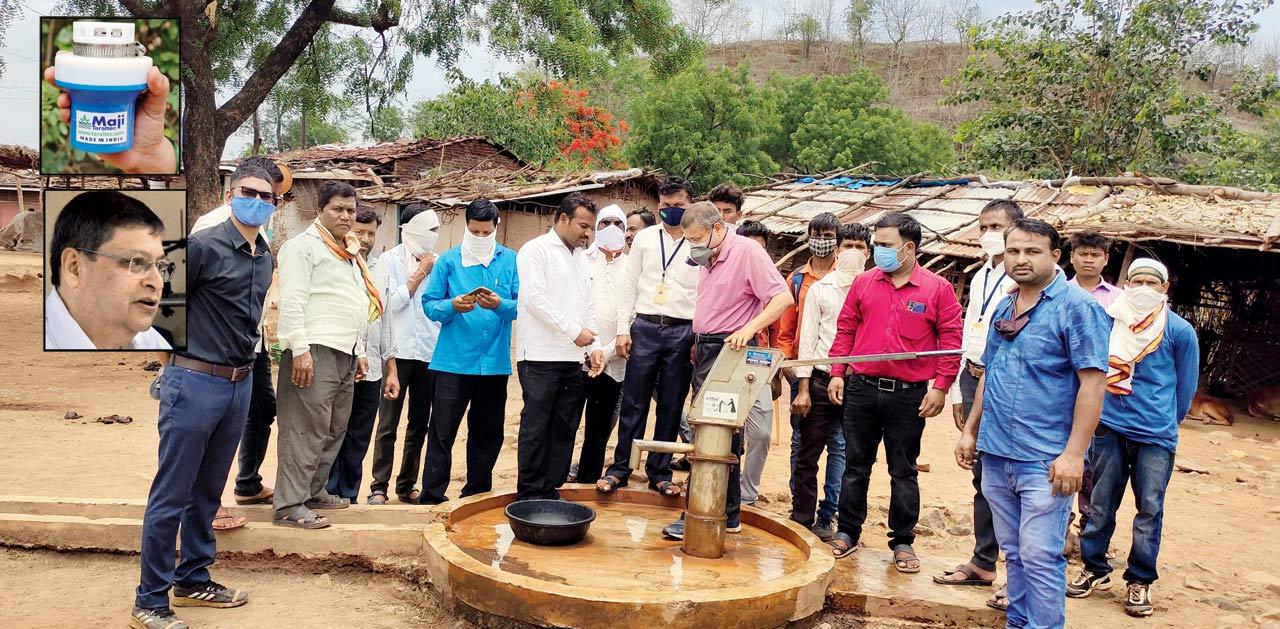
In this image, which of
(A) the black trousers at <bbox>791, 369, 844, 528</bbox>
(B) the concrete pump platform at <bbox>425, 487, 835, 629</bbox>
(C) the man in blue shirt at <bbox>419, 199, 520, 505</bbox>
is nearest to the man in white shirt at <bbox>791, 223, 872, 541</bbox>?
(A) the black trousers at <bbox>791, 369, 844, 528</bbox>

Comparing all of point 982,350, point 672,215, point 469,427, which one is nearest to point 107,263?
point 469,427

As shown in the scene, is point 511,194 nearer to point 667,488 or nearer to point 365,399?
point 365,399

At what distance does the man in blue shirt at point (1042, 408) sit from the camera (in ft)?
11.7

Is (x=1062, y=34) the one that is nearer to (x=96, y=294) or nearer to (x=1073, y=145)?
(x=1073, y=145)

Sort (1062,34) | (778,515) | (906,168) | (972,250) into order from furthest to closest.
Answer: (906,168) → (1062,34) → (972,250) → (778,515)

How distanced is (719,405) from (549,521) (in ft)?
3.65

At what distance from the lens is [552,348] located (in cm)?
499

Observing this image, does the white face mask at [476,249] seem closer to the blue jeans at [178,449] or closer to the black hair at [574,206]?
the black hair at [574,206]

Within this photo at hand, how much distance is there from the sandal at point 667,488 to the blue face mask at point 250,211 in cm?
278

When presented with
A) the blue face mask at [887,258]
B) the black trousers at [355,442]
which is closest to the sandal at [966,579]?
the blue face mask at [887,258]

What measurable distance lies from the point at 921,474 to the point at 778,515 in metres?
3.31

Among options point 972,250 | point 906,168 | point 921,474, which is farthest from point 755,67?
point 921,474

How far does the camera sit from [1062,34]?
16016 millimetres

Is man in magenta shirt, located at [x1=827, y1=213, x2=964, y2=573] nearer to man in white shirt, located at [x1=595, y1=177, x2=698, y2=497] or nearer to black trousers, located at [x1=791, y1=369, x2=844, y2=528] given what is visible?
black trousers, located at [x1=791, y1=369, x2=844, y2=528]
